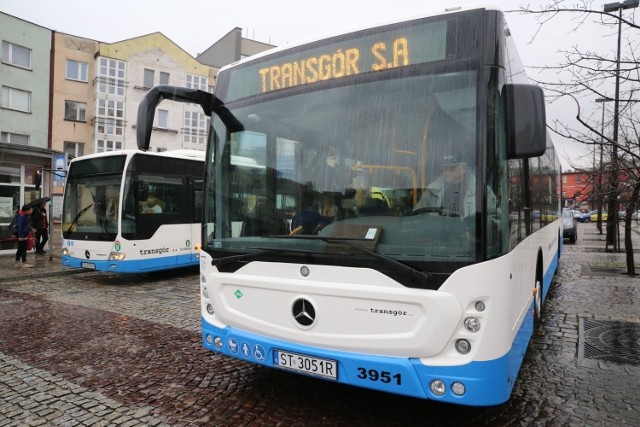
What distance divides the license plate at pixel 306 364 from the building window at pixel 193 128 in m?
Answer: 39.5

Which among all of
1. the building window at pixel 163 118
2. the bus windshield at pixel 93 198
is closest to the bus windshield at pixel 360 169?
the bus windshield at pixel 93 198

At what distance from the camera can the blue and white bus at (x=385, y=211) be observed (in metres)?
2.94

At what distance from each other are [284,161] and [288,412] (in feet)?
6.72

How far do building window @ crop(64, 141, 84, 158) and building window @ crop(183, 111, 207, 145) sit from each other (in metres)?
8.34

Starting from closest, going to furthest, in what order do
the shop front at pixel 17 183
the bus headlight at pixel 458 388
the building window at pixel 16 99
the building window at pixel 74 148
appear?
the bus headlight at pixel 458 388
the shop front at pixel 17 183
the building window at pixel 16 99
the building window at pixel 74 148

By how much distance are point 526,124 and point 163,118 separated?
40.4m

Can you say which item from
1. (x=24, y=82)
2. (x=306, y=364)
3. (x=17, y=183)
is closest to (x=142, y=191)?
(x=17, y=183)

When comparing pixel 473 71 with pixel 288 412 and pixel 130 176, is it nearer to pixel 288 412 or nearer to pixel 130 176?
pixel 288 412

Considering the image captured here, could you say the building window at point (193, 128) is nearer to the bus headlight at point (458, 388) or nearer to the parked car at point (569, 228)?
the parked car at point (569, 228)

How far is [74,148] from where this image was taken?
3500 cm

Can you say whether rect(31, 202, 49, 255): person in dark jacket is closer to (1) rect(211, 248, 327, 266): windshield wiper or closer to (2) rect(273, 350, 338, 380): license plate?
(1) rect(211, 248, 327, 266): windshield wiper

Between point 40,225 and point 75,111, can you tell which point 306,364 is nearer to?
point 40,225

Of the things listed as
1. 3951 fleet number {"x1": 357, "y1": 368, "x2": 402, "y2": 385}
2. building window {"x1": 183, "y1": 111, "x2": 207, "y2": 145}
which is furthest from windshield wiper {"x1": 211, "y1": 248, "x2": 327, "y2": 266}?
building window {"x1": 183, "y1": 111, "x2": 207, "y2": 145}

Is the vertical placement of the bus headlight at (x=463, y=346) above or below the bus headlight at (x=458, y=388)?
above
